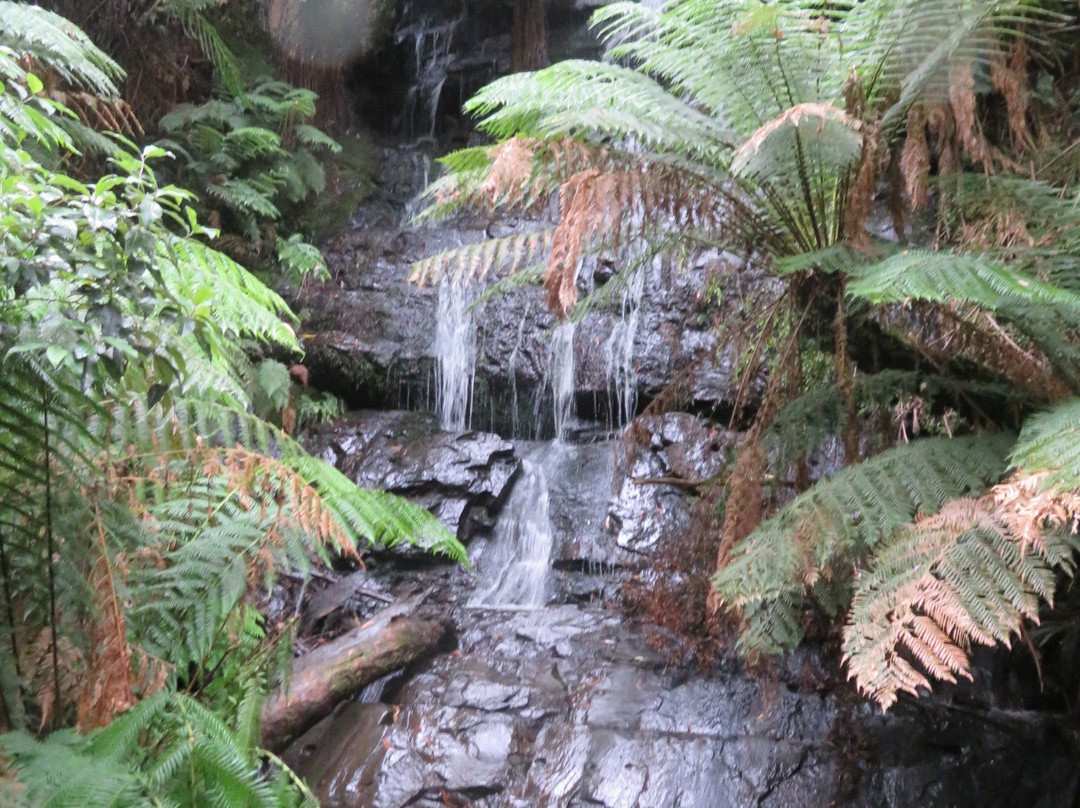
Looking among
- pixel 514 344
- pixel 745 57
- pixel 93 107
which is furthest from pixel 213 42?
pixel 745 57

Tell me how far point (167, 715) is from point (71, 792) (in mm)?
347

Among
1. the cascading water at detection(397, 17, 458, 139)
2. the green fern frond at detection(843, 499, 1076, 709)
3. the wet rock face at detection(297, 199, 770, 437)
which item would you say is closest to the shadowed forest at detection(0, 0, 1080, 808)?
the green fern frond at detection(843, 499, 1076, 709)

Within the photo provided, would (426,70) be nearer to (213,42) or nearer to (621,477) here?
(213,42)

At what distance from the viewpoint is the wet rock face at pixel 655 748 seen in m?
2.87

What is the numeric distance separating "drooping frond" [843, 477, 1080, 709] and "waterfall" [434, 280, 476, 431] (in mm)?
4760

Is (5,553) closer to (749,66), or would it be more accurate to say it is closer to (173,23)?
(749,66)

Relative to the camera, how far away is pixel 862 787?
2.85 metres

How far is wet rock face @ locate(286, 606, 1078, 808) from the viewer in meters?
2.87

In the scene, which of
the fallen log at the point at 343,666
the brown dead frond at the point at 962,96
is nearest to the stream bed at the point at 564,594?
the fallen log at the point at 343,666

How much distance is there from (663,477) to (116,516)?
3.49 metres

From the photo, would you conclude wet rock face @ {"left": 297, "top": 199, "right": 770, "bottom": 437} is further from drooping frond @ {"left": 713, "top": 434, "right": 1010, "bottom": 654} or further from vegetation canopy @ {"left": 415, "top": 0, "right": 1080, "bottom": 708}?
drooping frond @ {"left": 713, "top": 434, "right": 1010, "bottom": 654}

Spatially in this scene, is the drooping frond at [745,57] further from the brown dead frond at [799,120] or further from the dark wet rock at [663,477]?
the dark wet rock at [663,477]

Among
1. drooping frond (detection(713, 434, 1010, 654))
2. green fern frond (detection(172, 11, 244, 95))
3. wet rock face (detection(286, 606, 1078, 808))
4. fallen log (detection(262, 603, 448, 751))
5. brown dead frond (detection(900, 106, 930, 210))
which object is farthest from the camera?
green fern frond (detection(172, 11, 244, 95))

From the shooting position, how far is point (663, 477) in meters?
4.80
